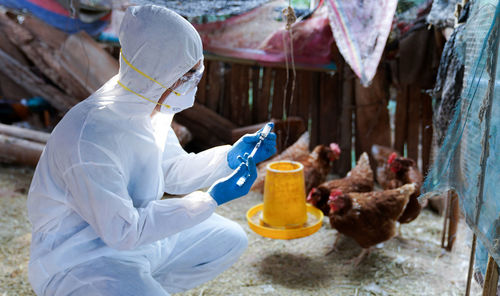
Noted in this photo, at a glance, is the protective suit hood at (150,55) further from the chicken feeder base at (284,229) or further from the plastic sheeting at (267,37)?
the plastic sheeting at (267,37)

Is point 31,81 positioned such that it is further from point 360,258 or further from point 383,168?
point 360,258

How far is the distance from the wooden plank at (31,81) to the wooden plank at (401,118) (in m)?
3.65

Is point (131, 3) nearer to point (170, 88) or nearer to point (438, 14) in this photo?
point (170, 88)

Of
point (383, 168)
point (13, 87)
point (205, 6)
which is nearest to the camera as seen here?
point (205, 6)

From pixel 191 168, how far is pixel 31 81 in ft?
12.7

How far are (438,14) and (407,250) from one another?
5.36 ft

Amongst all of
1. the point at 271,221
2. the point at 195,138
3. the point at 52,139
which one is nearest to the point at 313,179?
the point at 271,221

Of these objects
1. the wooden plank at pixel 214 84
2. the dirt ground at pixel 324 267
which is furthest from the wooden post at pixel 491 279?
the wooden plank at pixel 214 84

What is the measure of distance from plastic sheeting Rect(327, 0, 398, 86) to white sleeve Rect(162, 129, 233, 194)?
102 centimetres

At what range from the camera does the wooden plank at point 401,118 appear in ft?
13.3

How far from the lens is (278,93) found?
15.2ft

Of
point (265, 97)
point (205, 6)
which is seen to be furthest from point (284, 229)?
point (265, 97)

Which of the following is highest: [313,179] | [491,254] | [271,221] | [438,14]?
[438,14]

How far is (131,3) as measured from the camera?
2764 mm
